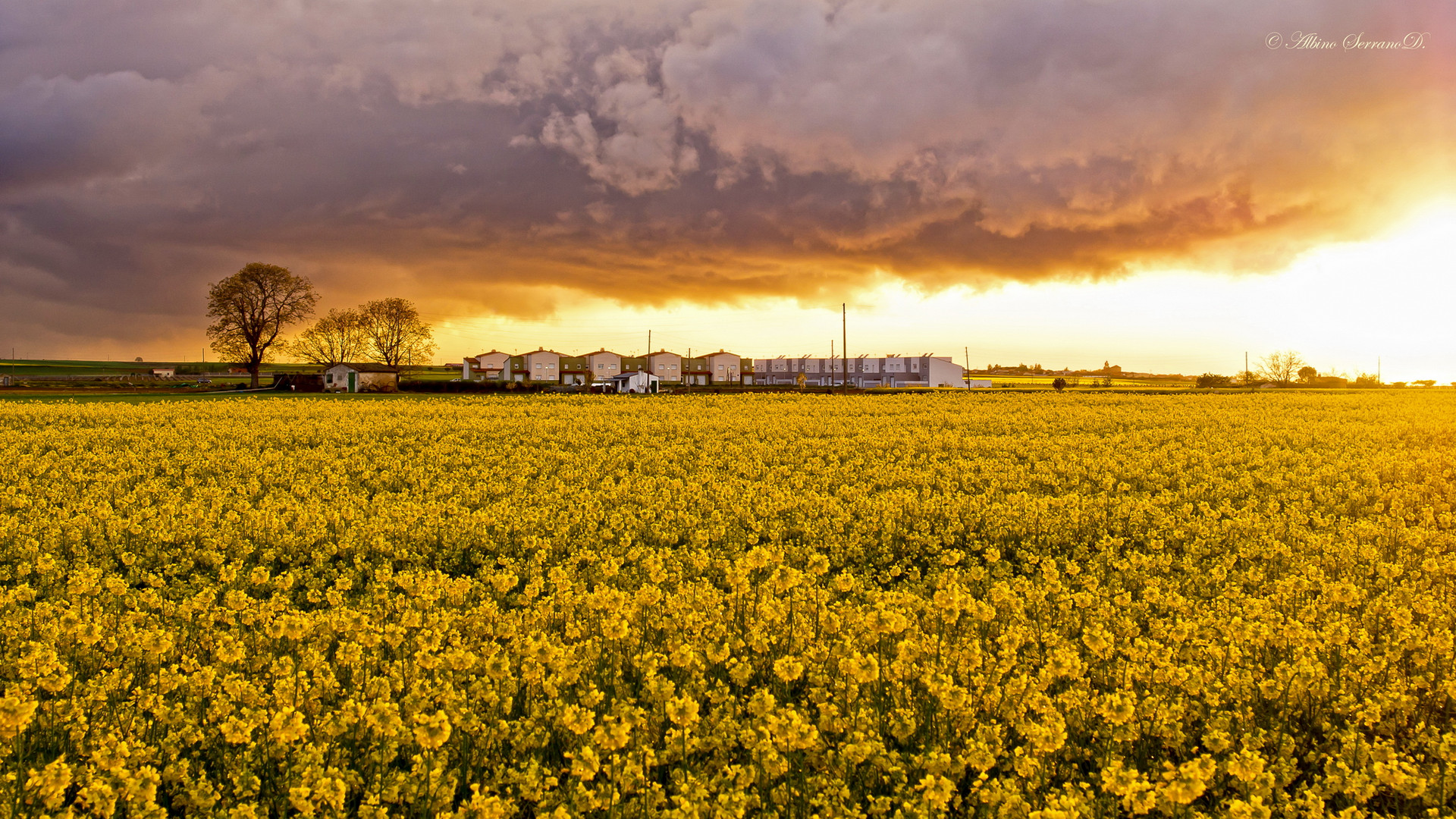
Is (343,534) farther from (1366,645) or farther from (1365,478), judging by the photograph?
(1365,478)

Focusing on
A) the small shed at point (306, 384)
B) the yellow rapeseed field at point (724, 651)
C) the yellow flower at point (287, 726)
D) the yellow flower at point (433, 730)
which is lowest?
the yellow rapeseed field at point (724, 651)

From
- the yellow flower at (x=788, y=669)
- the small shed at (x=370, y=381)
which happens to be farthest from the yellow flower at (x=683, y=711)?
the small shed at (x=370, y=381)

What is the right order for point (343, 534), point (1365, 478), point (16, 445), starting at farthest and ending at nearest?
1. point (16, 445)
2. point (1365, 478)
3. point (343, 534)

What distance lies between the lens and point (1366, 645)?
596 cm

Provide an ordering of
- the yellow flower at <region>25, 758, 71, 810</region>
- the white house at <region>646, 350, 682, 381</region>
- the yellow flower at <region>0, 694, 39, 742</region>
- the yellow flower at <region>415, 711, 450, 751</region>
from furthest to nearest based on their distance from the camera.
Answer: the white house at <region>646, 350, 682, 381</region>, the yellow flower at <region>0, 694, 39, 742</region>, the yellow flower at <region>415, 711, 450, 751</region>, the yellow flower at <region>25, 758, 71, 810</region>

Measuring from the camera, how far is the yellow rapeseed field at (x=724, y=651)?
4.20m

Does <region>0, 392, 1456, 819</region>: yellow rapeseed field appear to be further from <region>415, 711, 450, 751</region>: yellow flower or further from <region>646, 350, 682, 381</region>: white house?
<region>646, 350, 682, 381</region>: white house

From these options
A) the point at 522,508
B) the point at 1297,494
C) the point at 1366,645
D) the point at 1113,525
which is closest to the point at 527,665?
the point at 1366,645

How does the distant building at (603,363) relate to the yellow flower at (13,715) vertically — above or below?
above

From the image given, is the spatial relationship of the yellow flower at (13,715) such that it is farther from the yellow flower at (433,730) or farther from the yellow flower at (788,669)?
the yellow flower at (788,669)

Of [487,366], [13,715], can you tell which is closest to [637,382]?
[487,366]

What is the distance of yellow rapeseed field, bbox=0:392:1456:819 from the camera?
4.20 metres

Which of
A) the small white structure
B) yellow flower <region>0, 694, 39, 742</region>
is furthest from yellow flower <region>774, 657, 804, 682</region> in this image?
the small white structure

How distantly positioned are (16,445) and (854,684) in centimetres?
2592
